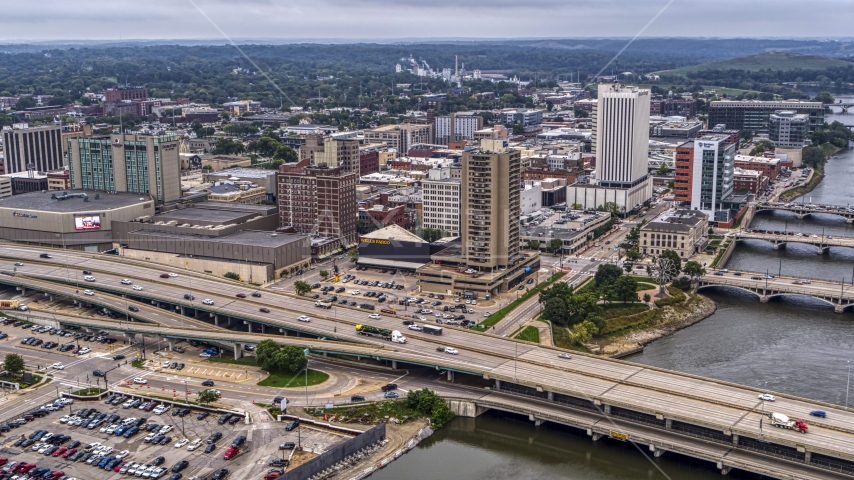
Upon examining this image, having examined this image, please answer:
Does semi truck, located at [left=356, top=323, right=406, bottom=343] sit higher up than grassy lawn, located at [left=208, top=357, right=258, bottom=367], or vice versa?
semi truck, located at [left=356, top=323, right=406, bottom=343]

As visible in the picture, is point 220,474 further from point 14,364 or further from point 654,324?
point 654,324

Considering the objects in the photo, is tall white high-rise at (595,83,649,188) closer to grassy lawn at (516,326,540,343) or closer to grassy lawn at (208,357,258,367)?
grassy lawn at (516,326,540,343)

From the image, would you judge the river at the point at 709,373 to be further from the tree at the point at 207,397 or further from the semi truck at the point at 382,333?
the tree at the point at 207,397

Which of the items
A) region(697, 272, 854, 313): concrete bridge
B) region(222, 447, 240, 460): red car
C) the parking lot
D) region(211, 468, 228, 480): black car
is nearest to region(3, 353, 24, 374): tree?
the parking lot

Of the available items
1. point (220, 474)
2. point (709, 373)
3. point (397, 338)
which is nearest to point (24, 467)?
point (220, 474)

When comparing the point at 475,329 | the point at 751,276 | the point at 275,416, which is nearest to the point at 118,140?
the point at 475,329

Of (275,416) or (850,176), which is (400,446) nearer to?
(275,416)

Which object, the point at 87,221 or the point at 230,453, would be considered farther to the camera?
the point at 87,221
